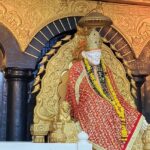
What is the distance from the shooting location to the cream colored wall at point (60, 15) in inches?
263

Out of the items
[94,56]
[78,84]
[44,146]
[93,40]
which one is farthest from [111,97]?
[44,146]

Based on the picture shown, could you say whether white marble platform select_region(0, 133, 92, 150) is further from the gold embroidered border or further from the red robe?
the gold embroidered border

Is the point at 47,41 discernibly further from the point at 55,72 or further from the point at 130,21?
the point at 130,21

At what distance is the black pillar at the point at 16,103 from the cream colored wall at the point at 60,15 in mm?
410

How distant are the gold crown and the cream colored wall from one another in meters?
0.54

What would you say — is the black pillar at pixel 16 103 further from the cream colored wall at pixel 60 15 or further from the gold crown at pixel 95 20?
the gold crown at pixel 95 20

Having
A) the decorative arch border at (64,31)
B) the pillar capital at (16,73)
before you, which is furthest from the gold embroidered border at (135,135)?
the pillar capital at (16,73)

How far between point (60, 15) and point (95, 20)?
0.73 m

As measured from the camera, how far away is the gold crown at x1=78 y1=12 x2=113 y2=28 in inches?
253

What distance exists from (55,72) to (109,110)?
1.22 m

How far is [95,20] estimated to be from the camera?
6441 mm

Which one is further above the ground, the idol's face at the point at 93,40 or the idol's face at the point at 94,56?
the idol's face at the point at 93,40

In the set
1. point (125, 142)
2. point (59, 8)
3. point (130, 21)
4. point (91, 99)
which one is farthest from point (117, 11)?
point (125, 142)

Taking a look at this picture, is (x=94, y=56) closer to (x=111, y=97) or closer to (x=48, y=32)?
(x=111, y=97)
